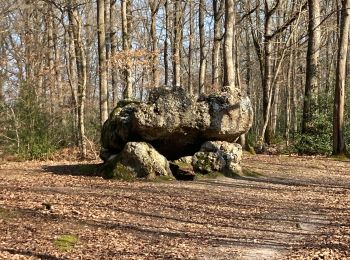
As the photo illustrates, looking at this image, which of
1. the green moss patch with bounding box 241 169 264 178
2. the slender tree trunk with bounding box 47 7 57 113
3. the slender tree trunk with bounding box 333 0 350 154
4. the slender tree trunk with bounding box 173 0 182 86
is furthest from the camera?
the slender tree trunk with bounding box 173 0 182 86

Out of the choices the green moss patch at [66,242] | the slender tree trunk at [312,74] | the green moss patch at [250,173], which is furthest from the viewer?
Result: the slender tree trunk at [312,74]

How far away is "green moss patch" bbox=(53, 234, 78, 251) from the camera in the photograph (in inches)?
246

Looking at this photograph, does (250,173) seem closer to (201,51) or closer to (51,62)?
(201,51)

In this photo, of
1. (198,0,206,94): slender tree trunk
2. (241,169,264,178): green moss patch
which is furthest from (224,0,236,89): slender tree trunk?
(198,0,206,94): slender tree trunk

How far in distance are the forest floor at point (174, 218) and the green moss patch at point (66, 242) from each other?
0.02m

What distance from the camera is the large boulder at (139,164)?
12.4 m

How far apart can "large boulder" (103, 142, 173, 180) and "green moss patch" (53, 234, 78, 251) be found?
18.6 feet

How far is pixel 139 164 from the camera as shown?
12469 millimetres

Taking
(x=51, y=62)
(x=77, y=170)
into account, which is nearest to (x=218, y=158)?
(x=77, y=170)

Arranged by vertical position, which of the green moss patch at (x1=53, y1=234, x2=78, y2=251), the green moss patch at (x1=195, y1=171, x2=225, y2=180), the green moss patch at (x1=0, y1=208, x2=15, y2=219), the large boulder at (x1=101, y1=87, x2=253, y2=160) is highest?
the large boulder at (x1=101, y1=87, x2=253, y2=160)

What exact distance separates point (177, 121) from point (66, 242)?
7.08 m

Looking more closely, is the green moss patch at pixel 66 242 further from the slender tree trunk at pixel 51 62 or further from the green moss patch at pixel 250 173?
the slender tree trunk at pixel 51 62

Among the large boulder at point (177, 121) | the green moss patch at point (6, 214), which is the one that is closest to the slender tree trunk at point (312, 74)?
the large boulder at point (177, 121)

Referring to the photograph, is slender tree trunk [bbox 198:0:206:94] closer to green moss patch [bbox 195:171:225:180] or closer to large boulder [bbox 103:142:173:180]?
green moss patch [bbox 195:171:225:180]
